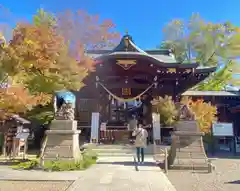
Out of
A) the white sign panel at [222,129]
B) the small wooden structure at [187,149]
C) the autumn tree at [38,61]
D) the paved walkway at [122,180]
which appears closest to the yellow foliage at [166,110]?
the white sign panel at [222,129]

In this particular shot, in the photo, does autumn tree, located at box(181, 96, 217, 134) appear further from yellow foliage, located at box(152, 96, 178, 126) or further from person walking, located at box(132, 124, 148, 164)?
person walking, located at box(132, 124, 148, 164)

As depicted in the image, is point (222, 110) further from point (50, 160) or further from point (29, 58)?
point (29, 58)

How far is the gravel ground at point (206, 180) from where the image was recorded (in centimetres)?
593

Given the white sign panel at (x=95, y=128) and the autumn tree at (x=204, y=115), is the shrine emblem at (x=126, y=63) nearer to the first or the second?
the white sign panel at (x=95, y=128)

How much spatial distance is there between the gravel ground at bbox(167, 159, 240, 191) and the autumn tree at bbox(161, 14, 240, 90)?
1793 centimetres

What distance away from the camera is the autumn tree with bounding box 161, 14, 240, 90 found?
24.6m

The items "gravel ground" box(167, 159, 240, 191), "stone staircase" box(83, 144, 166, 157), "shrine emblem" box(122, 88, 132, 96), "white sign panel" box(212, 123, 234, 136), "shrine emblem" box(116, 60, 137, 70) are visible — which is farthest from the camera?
"shrine emblem" box(122, 88, 132, 96)

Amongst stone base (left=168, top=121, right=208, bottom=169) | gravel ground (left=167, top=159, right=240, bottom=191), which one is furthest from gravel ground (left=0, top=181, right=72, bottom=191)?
stone base (left=168, top=121, right=208, bottom=169)

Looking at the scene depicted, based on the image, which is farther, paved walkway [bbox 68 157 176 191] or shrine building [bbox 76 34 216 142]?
shrine building [bbox 76 34 216 142]

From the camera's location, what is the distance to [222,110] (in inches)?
821

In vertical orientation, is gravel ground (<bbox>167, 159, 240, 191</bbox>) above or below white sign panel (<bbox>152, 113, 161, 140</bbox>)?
below

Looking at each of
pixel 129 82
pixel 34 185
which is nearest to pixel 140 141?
pixel 34 185

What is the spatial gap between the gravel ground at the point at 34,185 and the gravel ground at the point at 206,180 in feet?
9.05

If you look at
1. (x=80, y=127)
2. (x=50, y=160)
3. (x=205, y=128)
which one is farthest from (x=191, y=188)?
(x=80, y=127)
